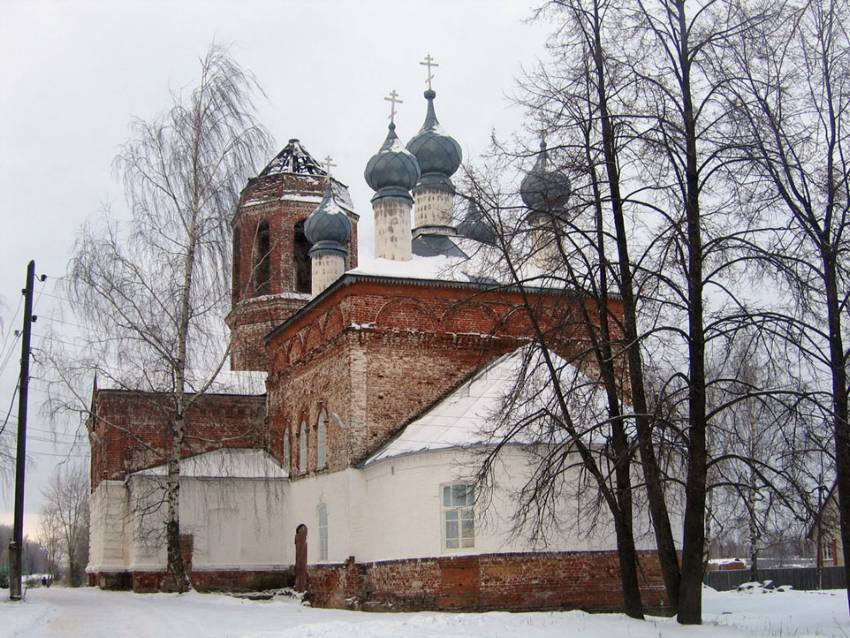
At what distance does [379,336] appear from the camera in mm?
20984

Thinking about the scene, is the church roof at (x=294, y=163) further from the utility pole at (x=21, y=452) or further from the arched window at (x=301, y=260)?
the utility pole at (x=21, y=452)

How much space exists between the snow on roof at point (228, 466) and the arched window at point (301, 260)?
6254 mm

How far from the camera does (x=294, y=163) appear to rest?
32000 millimetres

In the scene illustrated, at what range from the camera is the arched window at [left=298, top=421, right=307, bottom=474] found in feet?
78.8

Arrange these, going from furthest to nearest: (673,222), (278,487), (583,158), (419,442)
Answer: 1. (278,487)
2. (419,442)
3. (583,158)
4. (673,222)

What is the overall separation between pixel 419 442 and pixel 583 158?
7.10m

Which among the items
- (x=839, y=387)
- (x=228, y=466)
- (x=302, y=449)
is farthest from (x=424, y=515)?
(x=228, y=466)

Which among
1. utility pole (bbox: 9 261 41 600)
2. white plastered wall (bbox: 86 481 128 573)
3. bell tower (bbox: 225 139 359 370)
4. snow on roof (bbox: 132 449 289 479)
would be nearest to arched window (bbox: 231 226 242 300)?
bell tower (bbox: 225 139 359 370)

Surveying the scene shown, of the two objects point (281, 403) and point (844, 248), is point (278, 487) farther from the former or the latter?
point (844, 248)

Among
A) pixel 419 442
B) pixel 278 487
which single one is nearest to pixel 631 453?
pixel 419 442

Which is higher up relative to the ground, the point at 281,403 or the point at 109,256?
the point at 109,256

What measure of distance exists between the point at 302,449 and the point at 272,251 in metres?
8.10

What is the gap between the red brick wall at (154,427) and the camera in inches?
1034

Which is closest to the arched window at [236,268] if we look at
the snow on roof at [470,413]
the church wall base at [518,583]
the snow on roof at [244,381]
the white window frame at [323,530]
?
the snow on roof at [244,381]
